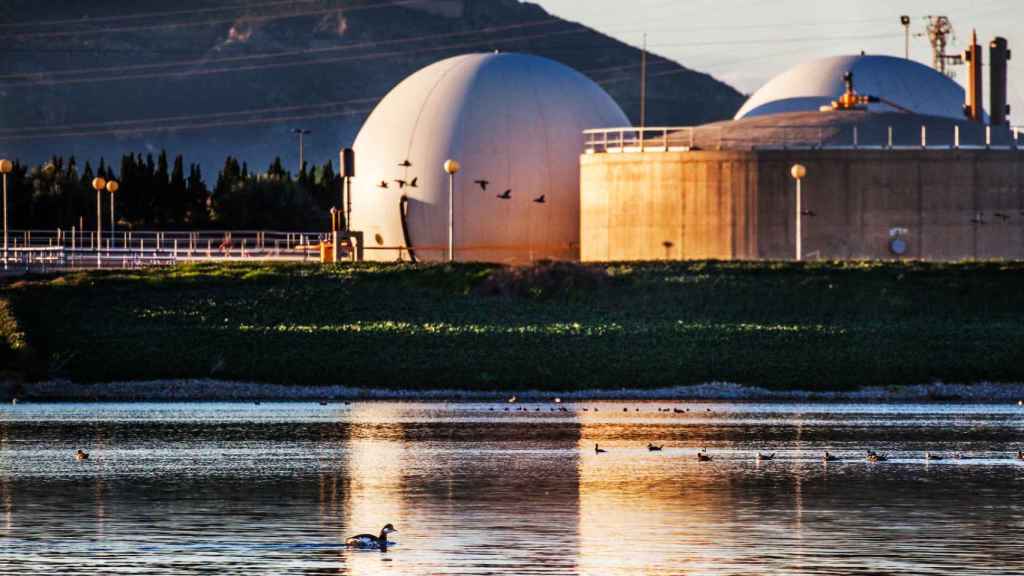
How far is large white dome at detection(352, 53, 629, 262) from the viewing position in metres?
84.5

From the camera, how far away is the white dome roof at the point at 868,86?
320 ft

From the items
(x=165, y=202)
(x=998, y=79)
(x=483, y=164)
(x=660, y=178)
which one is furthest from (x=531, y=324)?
(x=165, y=202)

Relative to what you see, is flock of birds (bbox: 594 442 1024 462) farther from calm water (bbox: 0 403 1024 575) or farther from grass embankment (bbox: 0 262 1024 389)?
grass embankment (bbox: 0 262 1024 389)

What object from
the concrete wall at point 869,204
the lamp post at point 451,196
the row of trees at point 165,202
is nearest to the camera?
the concrete wall at point 869,204

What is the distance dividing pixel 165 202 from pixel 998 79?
55.1 metres

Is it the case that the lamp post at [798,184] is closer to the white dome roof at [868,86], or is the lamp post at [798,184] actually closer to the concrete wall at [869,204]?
the concrete wall at [869,204]

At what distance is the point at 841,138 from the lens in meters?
76.4

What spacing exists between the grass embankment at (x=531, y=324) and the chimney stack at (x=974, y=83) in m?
27.7

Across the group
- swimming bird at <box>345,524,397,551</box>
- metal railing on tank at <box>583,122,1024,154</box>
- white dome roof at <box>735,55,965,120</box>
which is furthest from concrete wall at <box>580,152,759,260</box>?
swimming bird at <box>345,524,397,551</box>

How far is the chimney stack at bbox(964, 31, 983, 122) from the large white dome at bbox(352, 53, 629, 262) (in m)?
17.4

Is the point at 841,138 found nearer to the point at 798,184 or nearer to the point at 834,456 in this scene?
the point at 798,184

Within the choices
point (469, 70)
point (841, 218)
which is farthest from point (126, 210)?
point (841, 218)

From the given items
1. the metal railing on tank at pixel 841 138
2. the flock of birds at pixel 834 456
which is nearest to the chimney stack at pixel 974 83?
the metal railing on tank at pixel 841 138

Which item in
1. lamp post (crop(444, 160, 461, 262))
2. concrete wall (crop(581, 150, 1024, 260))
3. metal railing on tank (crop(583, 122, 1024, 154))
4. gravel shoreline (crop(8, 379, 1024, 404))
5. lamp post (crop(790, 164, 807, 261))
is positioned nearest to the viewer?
gravel shoreline (crop(8, 379, 1024, 404))
